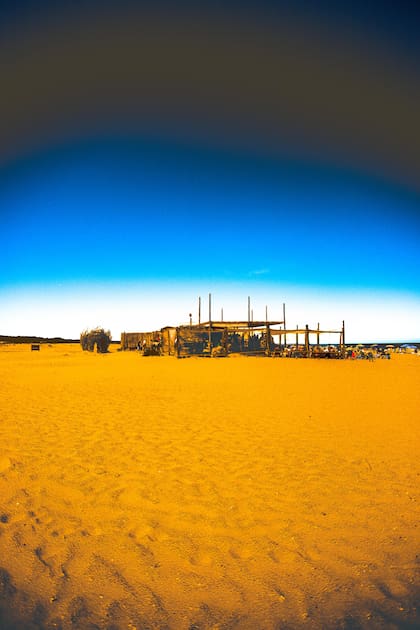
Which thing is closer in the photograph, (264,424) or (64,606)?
(64,606)

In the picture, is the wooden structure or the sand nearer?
the sand

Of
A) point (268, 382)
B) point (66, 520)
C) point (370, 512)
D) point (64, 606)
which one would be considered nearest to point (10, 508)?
point (66, 520)

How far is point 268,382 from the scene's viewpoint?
17.1 meters

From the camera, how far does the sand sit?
3.19m

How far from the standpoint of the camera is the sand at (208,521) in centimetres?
319

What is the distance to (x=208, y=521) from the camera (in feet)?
15.3

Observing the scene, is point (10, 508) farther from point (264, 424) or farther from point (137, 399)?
point (137, 399)

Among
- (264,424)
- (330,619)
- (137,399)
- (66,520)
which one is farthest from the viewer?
(137,399)

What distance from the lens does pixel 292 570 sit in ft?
12.1

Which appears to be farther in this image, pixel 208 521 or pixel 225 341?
pixel 225 341

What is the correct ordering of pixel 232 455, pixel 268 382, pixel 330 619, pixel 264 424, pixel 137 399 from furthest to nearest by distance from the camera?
pixel 268 382, pixel 137 399, pixel 264 424, pixel 232 455, pixel 330 619

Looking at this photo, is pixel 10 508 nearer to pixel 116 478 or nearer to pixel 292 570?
pixel 116 478

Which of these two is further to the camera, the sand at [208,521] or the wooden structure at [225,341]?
the wooden structure at [225,341]

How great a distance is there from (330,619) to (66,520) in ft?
10.0
